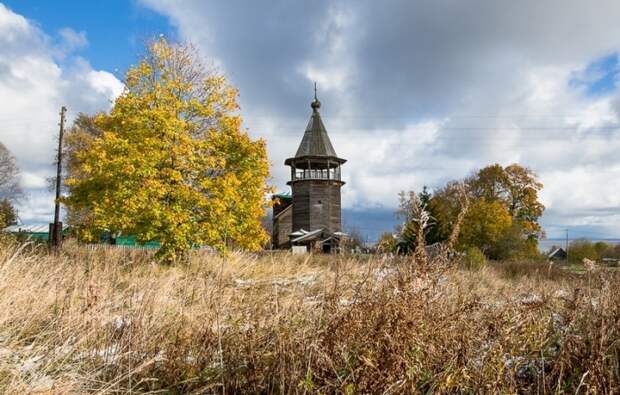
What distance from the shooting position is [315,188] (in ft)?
118

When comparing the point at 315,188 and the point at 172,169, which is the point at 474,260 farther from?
the point at 315,188

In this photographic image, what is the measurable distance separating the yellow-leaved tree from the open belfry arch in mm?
22736

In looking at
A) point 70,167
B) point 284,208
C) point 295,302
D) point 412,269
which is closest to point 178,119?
point 295,302

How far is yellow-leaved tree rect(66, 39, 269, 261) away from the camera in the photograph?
11.1 m

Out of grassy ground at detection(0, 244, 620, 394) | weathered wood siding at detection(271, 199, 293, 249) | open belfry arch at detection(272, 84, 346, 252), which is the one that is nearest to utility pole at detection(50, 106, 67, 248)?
open belfry arch at detection(272, 84, 346, 252)

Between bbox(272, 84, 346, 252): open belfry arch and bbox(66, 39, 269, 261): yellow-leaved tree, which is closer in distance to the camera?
bbox(66, 39, 269, 261): yellow-leaved tree

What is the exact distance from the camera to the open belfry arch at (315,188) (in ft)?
118

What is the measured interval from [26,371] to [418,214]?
2.65 meters

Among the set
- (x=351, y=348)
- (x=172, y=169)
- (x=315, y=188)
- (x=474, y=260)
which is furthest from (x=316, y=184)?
(x=351, y=348)

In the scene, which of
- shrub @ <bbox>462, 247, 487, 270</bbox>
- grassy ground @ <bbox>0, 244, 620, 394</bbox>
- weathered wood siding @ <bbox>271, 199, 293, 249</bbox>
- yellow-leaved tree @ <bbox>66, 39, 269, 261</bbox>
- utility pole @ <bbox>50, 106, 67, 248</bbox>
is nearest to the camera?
grassy ground @ <bbox>0, 244, 620, 394</bbox>

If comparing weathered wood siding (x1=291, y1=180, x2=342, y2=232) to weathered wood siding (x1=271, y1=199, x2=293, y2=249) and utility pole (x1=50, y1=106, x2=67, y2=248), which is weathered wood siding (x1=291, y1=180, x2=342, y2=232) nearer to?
weathered wood siding (x1=271, y1=199, x2=293, y2=249)

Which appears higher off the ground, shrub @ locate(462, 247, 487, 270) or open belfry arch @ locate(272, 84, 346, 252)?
open belfry arch @ locate(272, 84, 346, 252)

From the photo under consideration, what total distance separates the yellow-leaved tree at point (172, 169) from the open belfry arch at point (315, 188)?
74.6ft

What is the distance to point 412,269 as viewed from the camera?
2.63 m
